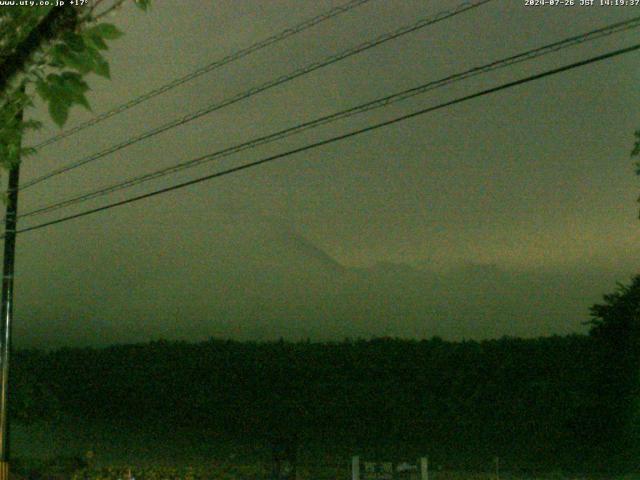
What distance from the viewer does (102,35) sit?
4422mm

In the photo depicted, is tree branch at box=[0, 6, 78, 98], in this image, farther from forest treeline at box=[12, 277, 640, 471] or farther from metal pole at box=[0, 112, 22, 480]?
forest treeline at box=[12, 277, 640, 471]

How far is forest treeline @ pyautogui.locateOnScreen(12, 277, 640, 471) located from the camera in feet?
69.0

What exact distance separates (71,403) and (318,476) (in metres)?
19.5

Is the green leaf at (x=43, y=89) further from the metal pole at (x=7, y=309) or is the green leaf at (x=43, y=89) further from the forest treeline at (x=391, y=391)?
the forest treeline at (x=391, y=391)

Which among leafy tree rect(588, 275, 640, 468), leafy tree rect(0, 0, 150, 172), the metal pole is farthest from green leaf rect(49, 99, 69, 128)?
leafy tree rect(588, 275, 640, 468)

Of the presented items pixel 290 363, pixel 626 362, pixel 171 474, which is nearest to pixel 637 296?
pixel 626 362

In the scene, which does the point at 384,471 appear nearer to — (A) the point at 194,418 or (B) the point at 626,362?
(B) the point at 626,362

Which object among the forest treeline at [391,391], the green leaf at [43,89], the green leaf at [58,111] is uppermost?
the green leaf at [43,89]

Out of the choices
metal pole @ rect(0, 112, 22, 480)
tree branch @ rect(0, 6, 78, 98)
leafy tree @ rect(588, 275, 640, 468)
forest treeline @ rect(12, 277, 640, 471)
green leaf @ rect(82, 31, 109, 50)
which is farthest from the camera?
forest treeline @ rect(12, 277, 640, 471)

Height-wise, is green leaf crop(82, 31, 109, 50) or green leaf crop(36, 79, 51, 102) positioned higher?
green leaf crop(82, 31, 109, 50)

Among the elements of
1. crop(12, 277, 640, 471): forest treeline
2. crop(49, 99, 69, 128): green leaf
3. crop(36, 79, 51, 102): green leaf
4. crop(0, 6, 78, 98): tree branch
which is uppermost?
crop(0, 6, 78, 98): tree branch

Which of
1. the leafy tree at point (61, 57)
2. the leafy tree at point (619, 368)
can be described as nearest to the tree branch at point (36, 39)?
the leafy tree at point (61, 57)

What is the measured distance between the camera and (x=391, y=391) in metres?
28.4

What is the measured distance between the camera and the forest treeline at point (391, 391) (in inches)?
828
